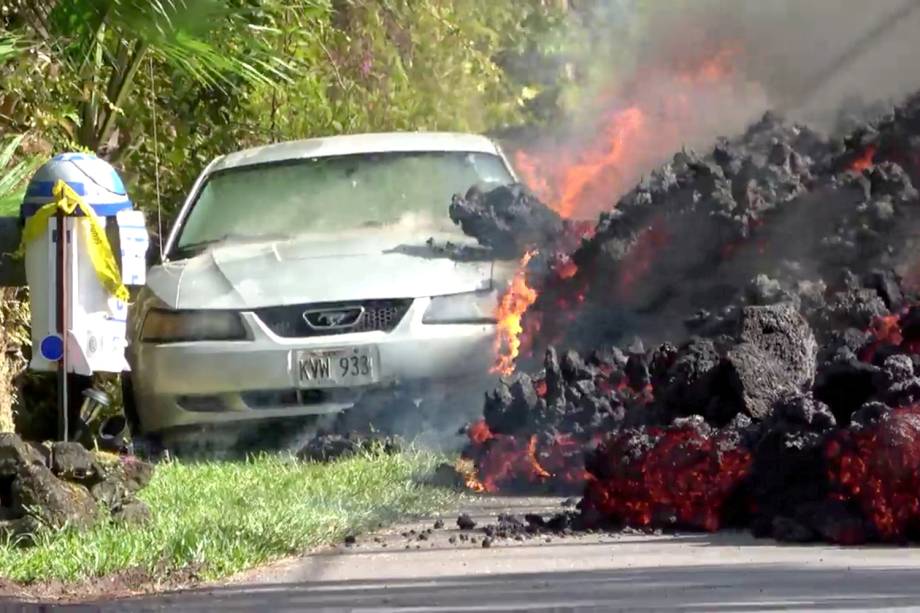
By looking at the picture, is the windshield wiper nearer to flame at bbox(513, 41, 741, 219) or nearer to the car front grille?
the car front grille

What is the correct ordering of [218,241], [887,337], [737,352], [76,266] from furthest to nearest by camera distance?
[218,241] < [76,266] < [887,337] < [737,352]

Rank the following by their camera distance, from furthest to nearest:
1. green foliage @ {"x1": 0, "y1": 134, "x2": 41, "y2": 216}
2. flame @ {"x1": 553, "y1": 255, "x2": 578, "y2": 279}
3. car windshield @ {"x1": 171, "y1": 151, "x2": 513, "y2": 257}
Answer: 1. car windshield @ {"x1": 171, "y1": 151, "x2": 513, "y2": 257}
2. green foliage @ {"x1": 0, "y1": 134, "x2": 41, "y2": 216}
3. flame @ {"x1": 553, "y1": 255, "x2": 578, "y2": 279}

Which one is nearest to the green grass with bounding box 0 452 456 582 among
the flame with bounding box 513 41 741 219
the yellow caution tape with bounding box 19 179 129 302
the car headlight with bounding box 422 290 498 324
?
the car headlight with bounding box 422 290 498 324

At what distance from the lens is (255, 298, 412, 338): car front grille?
9688 mm

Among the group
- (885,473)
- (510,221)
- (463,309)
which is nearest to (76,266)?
(463,309)

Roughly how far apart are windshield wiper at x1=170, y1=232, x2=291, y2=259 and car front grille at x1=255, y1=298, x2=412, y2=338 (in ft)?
2.97

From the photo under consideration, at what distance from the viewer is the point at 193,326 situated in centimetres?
981

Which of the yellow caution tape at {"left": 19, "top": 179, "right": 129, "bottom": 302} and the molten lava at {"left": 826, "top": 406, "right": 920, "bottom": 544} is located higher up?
the yellow caution tape at {"left": 19, "top": 179, "right": 129, "bottom": 302}

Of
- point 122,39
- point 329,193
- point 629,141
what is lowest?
point 329,193

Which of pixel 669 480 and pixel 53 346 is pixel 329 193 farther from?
pixel 669 480

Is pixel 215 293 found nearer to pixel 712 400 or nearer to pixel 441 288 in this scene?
pixel 441 288

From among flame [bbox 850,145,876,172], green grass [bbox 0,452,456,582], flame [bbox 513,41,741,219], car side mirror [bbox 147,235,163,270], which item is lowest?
green grass [bbox 0,452,456,582]

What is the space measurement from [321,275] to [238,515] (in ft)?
9.52

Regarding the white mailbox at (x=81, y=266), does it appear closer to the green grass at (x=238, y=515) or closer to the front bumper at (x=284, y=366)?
the green grass at (x=238, y=515)
